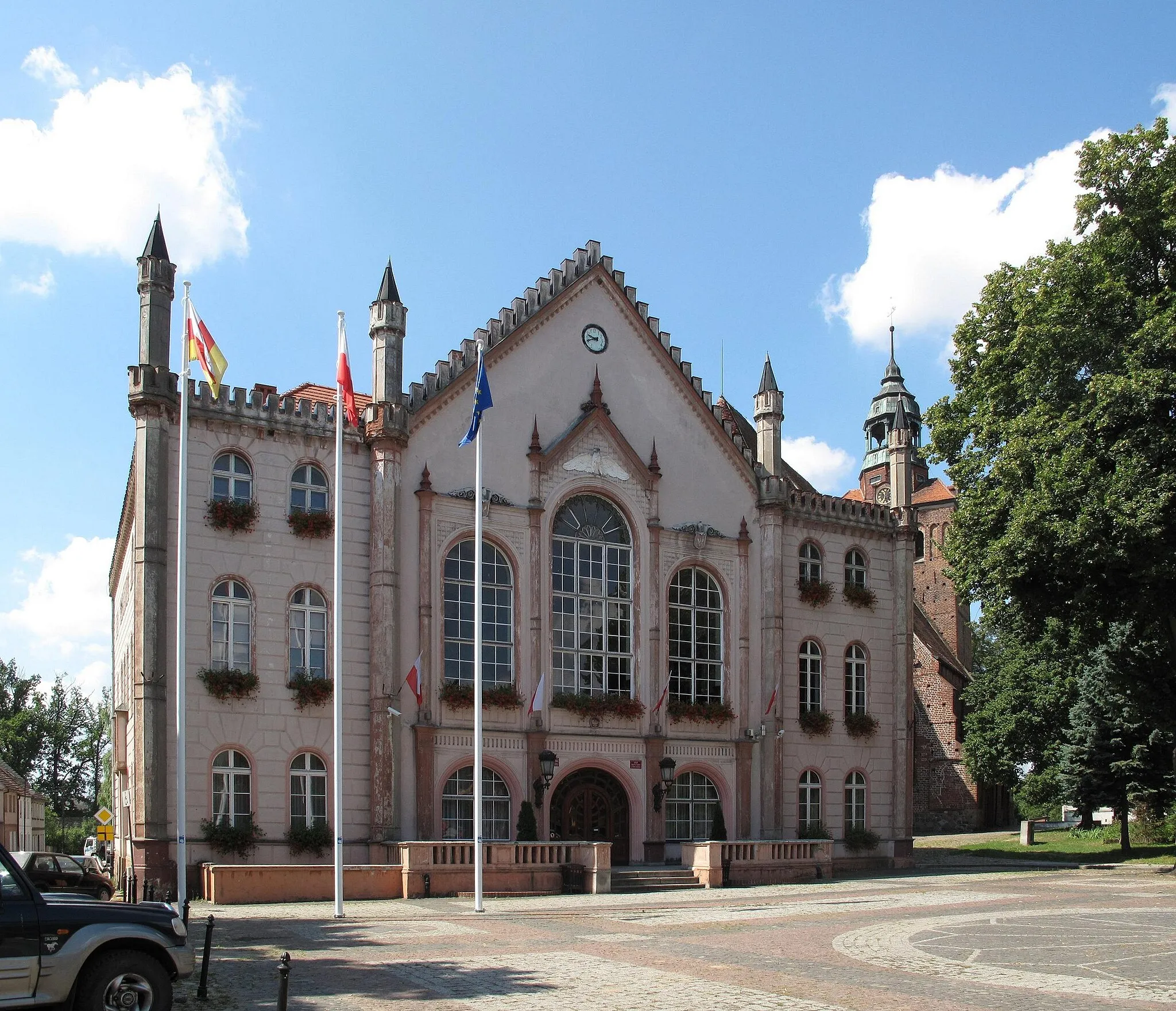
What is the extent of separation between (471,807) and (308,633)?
5.93 meters

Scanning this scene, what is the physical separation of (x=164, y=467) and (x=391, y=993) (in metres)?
18.6

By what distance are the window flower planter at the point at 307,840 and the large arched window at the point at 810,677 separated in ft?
50.2

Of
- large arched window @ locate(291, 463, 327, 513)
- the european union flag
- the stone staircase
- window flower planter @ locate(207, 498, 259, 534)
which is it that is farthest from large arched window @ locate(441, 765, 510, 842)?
the european union flag

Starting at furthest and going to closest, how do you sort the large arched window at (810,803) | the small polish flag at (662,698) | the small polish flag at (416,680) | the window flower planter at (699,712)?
1. the large arched window at (810,803)
2. the window flower planter at (699,712)
3. the small polish flag at (662,698)
4. the small polish flag at (416,680)

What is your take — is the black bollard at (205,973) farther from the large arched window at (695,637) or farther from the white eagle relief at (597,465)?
the large arched window at (695,637)

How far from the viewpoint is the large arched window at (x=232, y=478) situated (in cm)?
3059

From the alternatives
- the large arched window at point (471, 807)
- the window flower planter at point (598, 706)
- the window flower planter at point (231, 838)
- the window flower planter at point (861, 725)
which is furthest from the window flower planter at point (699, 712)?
the window flower planter at point (231, 838)

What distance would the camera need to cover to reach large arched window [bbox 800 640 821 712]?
38844 mm

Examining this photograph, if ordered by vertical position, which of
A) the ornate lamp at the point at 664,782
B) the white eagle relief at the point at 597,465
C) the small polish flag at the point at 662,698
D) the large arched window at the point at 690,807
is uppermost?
the white eagle relief at the point at 597,465

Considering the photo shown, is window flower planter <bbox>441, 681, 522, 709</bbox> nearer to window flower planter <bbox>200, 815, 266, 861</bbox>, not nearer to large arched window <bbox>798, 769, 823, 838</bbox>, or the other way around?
window flower planter <bbox>200, 815, 266, 861</bbox>

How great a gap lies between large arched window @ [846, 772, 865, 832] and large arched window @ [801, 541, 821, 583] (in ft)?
19.8

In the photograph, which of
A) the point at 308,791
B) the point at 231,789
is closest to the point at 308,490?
the point at 308,791

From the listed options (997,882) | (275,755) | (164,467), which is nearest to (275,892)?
(275,755)

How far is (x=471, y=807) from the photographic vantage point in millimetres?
32281
